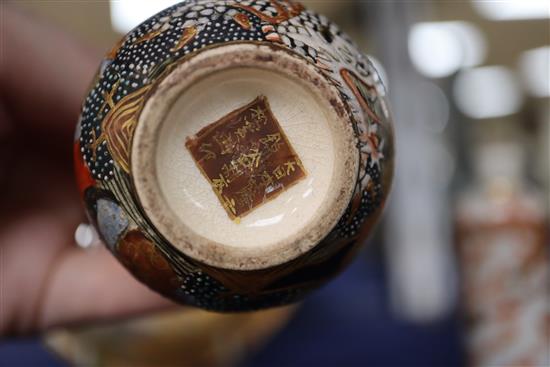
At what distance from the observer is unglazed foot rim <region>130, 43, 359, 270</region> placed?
1.30 feet

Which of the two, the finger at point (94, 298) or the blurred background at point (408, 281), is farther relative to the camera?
→ the blurred background at point (408, 281)

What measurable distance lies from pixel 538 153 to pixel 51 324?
6.17 meters

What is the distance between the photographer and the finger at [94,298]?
2.44 feet

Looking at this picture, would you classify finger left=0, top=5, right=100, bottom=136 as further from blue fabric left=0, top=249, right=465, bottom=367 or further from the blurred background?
blue fabric left=0, top=249, right=465, bottom=367

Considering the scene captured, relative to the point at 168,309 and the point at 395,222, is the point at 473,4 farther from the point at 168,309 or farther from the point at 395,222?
the point at 168,309

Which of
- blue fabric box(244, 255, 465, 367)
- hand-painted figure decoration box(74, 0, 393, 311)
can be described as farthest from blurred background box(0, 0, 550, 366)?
hand-painted figure decoration box(74, 0, 393, 311)

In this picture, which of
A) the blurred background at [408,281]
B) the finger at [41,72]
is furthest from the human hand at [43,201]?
the blurred background at [408,281]

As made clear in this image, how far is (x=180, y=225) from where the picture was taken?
403 mm

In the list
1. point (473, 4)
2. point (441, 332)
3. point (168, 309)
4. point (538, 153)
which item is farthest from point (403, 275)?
point (538, 153)

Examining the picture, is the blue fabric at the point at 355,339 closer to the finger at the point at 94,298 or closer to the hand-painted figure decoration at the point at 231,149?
the finger at the point at 94,298

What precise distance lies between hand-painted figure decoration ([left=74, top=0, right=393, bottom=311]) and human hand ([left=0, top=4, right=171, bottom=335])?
281 mm

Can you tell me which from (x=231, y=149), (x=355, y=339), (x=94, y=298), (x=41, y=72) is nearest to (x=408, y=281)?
(x=355, y=339)

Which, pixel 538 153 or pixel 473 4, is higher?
pixel 473 4

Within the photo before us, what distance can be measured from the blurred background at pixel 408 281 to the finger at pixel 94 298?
0.13 meters
